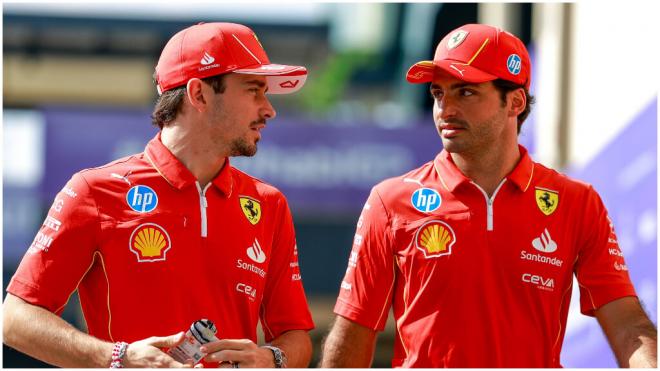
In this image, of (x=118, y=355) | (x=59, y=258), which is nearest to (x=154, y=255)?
(x=59, y=258)

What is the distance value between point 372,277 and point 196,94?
1084 millimetres

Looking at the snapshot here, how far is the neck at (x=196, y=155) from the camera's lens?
5863 mm

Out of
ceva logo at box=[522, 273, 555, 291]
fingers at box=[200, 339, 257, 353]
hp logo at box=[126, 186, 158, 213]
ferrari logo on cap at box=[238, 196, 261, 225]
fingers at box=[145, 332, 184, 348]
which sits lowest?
fingers at box=[200, 339, 257, 353]

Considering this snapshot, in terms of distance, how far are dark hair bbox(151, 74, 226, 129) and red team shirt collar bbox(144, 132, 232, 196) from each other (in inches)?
4.4

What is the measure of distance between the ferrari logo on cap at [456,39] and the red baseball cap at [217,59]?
685 millimetres

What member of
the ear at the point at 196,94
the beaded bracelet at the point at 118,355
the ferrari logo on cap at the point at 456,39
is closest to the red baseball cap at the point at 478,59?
the ferrari logo on cap at the point at 456,39

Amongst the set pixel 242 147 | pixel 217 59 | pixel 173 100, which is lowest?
pixel 242 147

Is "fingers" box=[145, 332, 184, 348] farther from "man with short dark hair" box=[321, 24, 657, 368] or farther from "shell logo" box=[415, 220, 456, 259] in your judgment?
"shell logo" box=[415, 220, 456, 259]

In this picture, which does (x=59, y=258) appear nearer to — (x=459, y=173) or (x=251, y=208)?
(x=251, y=208)

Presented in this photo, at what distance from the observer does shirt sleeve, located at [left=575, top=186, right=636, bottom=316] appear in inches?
235

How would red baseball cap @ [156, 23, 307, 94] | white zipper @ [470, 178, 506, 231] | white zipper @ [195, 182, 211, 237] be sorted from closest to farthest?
white zipper @ [195, 182, 211, 237]
red baseball cap @ [156, 23, 307, 94]
white zipper @ [470, 178, 506, 231]

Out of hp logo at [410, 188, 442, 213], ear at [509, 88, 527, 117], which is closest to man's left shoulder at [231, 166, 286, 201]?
hp logo at [410, 188, 442, 213]

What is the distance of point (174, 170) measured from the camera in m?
5.80

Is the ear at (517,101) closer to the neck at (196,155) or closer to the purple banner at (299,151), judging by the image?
the neck at (196,155)
